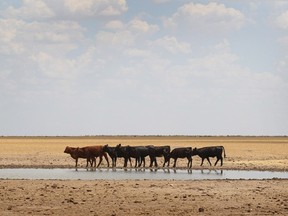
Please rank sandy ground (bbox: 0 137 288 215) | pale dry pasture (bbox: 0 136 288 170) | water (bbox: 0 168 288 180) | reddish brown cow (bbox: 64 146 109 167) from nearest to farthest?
sandy ground (bbox: 0 137 288 215)
water (bbox: 0 168 288 180)
reddish brown cow (bbox: 64 146 109 167)
pale dry pasture (bbox: 0 136 288 170)

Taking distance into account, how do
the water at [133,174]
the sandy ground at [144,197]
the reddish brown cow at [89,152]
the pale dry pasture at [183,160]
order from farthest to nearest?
the pale dry pasture at [183,160]
the reddish brown cow at [89,152]
the water at [133,174]
the sandy ground at [144,197]

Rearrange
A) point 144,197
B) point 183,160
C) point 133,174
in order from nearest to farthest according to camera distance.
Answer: point 144,197 < point 133,174 < point 183,160

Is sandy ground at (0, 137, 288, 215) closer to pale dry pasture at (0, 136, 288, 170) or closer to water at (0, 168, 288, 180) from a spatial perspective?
water at (0, 168, 288, 180)

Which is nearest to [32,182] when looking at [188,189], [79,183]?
[79,183]

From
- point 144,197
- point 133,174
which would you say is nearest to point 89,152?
point 133,174

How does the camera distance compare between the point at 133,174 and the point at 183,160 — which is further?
the point at 183,160

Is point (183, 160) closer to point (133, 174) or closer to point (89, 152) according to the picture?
point (89, 152)

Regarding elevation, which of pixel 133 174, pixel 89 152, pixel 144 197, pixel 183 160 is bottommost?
pixel 144 197

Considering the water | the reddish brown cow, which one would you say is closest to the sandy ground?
the water

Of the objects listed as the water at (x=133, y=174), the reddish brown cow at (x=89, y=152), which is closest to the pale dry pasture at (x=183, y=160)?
the reddish brown cow at (x=89, y=152)

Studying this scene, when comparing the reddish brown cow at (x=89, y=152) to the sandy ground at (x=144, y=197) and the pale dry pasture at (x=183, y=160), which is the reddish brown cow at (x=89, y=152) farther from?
the sandy ground at (x=144, y=197)

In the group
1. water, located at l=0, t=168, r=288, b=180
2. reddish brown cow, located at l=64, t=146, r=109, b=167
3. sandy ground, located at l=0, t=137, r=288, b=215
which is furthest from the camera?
reddish brown cow, located at l=64, t=146, r=109, b=167

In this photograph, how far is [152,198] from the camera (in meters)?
16.5

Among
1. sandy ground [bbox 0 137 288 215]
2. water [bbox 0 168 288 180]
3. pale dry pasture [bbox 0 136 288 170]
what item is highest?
pale dry pasture [bbox 0 136 288 170]
